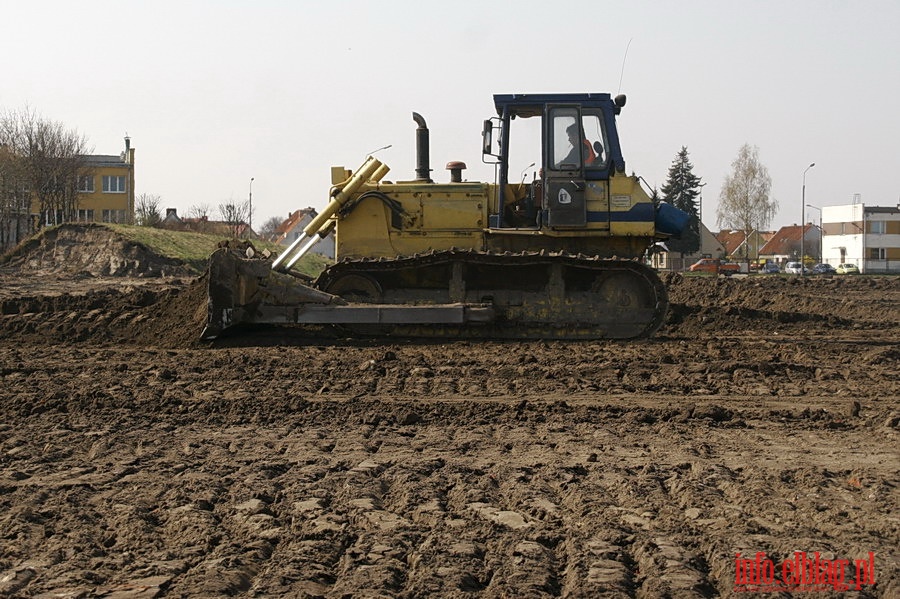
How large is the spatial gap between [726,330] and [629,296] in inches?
112

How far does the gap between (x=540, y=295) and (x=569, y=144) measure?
206 cm

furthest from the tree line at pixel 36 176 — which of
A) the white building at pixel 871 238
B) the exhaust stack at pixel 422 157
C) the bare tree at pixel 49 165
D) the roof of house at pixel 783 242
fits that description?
the roof of house at pixel 783 242

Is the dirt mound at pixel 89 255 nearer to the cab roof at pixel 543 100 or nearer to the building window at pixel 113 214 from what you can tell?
the cab roof at pixel 543 100

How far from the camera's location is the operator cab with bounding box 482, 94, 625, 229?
12672 mm

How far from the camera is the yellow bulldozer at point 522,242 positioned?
41.3ft

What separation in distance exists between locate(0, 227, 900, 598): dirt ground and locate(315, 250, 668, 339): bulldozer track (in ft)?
2.14

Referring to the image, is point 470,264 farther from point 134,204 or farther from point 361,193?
point 134,204

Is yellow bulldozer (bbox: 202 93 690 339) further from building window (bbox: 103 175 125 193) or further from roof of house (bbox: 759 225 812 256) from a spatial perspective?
roof of house (bbox: 759 225 812 256)

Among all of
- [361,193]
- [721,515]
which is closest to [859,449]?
[721,515]

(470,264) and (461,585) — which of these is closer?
(461,585)

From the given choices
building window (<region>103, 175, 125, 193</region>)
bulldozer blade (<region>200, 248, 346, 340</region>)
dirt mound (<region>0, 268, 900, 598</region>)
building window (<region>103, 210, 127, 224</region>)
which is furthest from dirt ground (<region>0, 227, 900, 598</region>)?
building window (<region>103, 175, 125, 193</region>)

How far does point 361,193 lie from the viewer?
1324 centimetres

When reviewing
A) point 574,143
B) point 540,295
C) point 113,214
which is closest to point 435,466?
point 540,295

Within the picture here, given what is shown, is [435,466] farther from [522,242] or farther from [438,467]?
[522,242]
